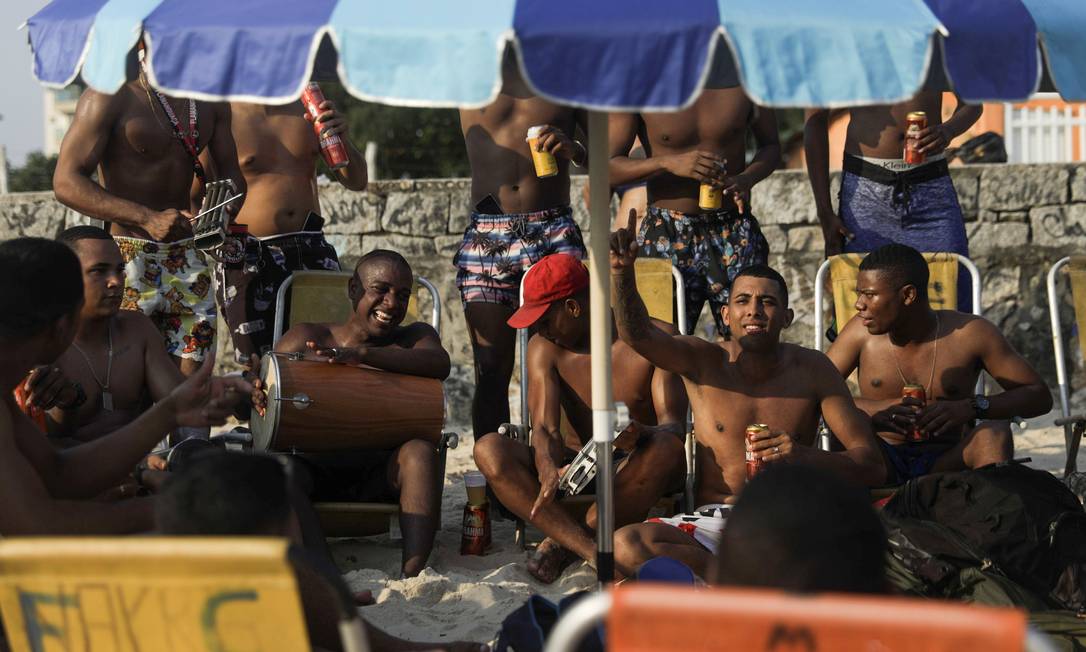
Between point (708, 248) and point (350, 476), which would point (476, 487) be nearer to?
point (350, 476)

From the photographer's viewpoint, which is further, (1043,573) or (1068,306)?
(1068,306)

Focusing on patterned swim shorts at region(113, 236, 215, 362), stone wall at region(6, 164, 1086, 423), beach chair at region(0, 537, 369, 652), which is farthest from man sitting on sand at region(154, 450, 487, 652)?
stone wall at region(6, 164, 1086, 423)

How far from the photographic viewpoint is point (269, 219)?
5859 millimetres

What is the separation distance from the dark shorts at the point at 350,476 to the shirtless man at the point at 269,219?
3.32ft

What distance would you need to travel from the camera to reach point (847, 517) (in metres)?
2.18

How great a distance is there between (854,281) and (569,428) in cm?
165

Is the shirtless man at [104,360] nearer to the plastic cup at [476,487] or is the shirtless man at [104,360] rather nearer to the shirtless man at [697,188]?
the plastic cup at [476,487]

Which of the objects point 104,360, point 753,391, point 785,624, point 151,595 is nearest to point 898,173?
point 753,391

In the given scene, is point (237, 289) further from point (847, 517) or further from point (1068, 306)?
point (1068, 306)

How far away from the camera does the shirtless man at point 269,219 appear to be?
5.77 metres

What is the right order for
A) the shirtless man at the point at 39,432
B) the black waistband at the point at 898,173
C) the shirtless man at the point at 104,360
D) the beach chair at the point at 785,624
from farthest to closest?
the black waistband at the point at 898,173
the shirtless man at the point at 104,360
the shirtless man at the point at 39,432
the beach chair at the point at 785,624

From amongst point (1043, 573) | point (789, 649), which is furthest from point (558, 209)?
point (789, 649)

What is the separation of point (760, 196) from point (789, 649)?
6.73m

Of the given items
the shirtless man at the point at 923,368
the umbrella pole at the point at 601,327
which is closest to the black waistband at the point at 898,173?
the shirtless man at the point at 923,368
